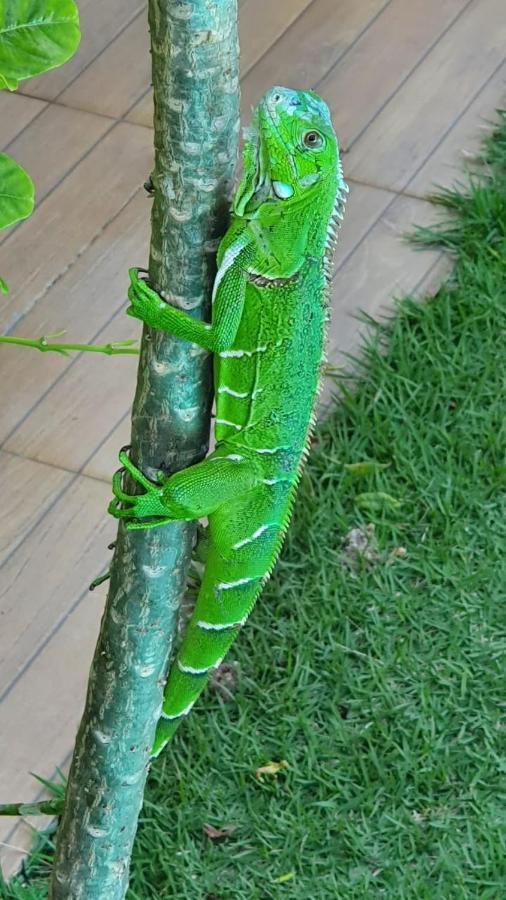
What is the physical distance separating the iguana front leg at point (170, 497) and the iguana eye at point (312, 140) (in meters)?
0.45

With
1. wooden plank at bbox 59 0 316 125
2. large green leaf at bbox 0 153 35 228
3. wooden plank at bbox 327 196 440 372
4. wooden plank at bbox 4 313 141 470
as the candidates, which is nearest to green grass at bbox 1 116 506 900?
wooden plank at bbox 327 196 440 372

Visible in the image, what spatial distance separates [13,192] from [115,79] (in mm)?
3841

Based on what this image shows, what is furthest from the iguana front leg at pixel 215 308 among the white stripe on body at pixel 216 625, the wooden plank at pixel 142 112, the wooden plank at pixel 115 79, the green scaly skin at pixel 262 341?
the wooden plank at pixel 115 79

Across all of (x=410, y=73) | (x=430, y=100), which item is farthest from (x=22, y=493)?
(x=410, y=73)

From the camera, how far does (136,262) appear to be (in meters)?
4.18

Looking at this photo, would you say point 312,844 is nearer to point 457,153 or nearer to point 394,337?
point 394,337

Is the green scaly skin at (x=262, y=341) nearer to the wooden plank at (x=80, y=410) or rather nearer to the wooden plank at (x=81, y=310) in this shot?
the wooden plank at (x=80, y=410)

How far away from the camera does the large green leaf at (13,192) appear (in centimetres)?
116

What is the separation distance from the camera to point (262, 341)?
1.85 meters

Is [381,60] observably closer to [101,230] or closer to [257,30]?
[257,30]

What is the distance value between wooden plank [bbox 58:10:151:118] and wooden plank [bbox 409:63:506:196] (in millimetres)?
1057

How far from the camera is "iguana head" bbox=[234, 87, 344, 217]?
1765 millimetres

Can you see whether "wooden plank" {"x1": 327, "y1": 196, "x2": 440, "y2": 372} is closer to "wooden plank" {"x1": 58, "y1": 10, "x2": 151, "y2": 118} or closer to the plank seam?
the plank seam

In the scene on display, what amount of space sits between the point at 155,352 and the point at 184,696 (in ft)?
2.53
